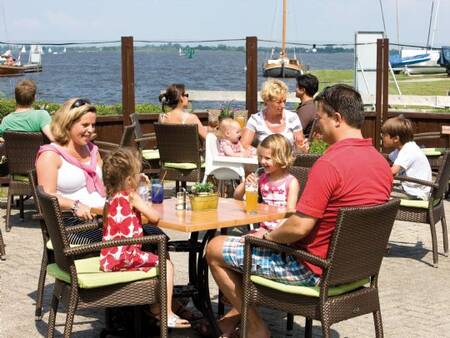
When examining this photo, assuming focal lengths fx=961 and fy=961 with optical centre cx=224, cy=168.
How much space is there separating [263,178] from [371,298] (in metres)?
1.38

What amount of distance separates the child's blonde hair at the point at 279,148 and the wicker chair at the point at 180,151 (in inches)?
152

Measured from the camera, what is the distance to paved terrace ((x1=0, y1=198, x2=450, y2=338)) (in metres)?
5.86

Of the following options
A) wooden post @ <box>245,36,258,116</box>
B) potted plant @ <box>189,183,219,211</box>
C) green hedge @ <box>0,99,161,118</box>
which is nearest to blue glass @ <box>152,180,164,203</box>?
potted plant @ <box>189,183,219,211</box>

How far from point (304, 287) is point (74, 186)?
6.41 ft

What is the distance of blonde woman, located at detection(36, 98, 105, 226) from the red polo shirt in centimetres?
168

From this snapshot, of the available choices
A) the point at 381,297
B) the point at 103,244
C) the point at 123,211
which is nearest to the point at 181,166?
the point at 381,297

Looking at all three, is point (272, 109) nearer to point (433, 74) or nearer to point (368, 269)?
point (368, 269)

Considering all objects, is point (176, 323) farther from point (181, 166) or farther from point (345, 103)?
point (181, 166)

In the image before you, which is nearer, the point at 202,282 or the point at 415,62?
the point at 202,282

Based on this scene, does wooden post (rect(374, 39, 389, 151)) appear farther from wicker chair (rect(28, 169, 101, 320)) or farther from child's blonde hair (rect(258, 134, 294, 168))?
wicker chair (rect(28, 169, 101, 320))

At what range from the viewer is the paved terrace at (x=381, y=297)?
5855 mm

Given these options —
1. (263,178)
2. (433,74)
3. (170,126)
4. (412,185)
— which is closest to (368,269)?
(263,178)

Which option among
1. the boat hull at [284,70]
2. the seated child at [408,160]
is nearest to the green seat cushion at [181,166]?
the seated child at [408,160]

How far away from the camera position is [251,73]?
13.2 m
